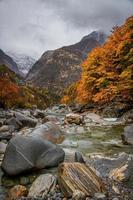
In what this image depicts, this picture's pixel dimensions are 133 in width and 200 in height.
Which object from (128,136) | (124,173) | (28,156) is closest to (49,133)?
(128,136)

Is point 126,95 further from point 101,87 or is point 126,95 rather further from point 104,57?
point 104,57

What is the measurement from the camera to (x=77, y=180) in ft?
27.5

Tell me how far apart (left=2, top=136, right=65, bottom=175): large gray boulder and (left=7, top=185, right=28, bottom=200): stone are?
1286 mm

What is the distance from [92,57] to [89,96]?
5450mm

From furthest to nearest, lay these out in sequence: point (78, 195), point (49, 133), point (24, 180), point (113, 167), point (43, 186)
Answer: point (49, 133), point (113, 167), point (24, 180), point (43, 186), point (78, 195)

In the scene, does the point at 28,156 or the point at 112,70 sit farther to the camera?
the point at 112,70

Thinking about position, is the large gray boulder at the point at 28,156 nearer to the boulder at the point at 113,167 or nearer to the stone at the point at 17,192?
the stone at the point at 17,192

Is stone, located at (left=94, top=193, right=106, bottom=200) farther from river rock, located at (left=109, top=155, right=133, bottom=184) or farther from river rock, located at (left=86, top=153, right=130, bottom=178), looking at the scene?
river rock, located at (left=86, top=153, right=130, bottom=178)

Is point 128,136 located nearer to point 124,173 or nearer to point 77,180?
point 124,173

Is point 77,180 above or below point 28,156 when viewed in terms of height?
below

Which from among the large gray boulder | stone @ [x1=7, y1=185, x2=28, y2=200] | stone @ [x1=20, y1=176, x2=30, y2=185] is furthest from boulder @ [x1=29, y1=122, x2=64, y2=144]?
stone @ [x1=7, y1=185, x2=28, y2=200]

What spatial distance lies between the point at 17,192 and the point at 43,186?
0.79 metres

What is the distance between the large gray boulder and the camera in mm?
9797

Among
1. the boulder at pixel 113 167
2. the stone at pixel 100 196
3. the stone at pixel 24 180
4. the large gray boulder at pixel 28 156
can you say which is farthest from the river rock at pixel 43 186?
the boulder at pixel 113 167
